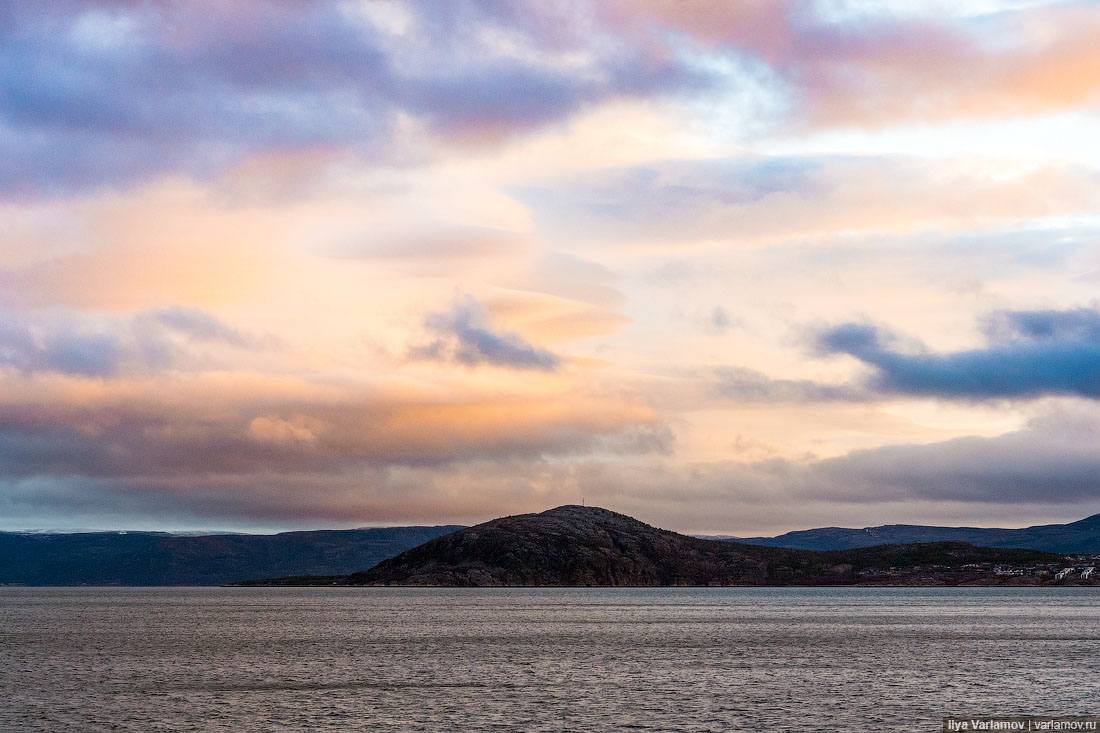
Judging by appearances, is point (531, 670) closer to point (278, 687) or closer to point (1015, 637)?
point (278, 687)

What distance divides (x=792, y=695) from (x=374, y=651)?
249 feet

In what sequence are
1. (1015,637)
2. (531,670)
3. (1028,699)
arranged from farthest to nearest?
(1015,637) < (531,670) < (1028,699)

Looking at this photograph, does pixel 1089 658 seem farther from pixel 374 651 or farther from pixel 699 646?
pixel 374 651

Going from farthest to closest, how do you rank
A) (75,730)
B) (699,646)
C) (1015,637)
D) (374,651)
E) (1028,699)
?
(1015,637) < (699,646) < (374,651) < (1028,699) < (75,730)

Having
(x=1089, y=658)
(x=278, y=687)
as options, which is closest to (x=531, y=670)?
(x=278, y=687)

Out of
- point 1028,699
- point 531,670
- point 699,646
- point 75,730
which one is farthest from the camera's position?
point 699,646

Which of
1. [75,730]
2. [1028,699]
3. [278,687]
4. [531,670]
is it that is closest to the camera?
→ [75,730]

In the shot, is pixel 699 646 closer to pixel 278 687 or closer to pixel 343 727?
pixel 278 687

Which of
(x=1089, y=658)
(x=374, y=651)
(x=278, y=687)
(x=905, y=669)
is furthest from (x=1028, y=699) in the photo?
(x=374, y=651)

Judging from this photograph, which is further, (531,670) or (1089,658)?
(1089,658)

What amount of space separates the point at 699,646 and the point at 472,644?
1424 inches

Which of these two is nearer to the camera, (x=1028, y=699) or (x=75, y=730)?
(x=75, y=730)

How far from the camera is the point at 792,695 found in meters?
104

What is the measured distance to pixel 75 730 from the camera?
3255 inches
